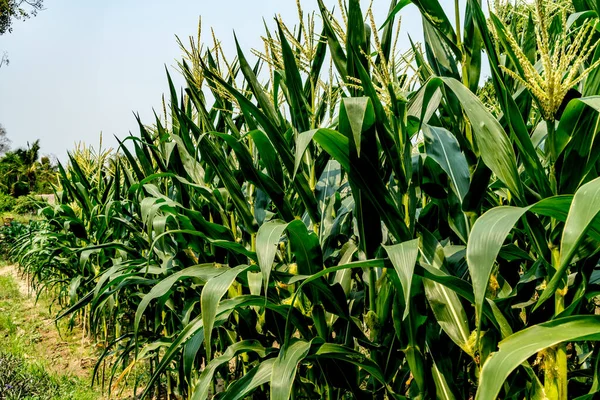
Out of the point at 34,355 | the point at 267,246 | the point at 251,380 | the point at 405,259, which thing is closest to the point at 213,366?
the point at 251,380

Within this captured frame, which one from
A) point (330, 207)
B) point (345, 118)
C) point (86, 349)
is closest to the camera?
point (345, 118)

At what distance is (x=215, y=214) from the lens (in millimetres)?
1793

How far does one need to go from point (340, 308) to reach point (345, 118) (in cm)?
44

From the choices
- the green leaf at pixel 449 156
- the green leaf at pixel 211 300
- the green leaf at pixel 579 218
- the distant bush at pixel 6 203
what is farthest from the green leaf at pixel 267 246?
the distant bush at pixel 6 203

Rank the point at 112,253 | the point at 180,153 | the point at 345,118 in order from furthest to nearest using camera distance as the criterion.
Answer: the point at 112,253
the point at 180,153
the point at 345,118

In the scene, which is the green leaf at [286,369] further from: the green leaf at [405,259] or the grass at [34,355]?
the grass at [34,355]

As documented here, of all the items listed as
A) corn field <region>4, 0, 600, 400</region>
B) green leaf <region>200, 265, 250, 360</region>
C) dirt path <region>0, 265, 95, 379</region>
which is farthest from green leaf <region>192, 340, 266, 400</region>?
dirt path <region>0, 265, 95, 379</region>

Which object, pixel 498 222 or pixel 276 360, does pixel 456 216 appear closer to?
pixel 498 222

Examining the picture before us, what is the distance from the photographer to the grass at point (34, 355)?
7.98 ft

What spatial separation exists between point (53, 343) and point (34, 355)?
324mm

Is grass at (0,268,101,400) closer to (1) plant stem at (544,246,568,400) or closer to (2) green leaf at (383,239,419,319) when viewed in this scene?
(2) green leaf at (383,239,419,319)

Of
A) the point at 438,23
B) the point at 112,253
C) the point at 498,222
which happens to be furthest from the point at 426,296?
the point at 112,253

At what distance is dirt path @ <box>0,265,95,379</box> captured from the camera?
318cm

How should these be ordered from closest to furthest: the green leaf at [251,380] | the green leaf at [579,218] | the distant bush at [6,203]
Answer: the green leaf at [579,218], the green leaf at [251,380], the distant bush at [6,203]
